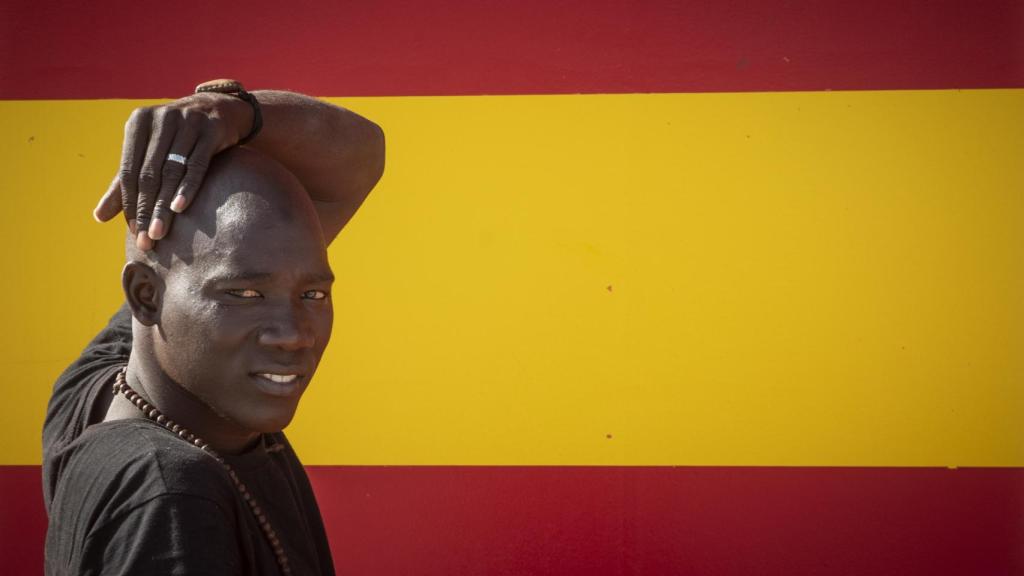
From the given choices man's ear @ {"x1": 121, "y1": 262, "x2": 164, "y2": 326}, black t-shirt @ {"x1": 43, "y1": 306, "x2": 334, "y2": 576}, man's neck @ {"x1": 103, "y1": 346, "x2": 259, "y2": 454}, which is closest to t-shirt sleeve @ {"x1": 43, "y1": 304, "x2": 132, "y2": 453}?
black t-shirt @ {"x1": 43, "y1": 306, "x2": 334, "y2": 576}

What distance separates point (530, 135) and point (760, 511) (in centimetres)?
134

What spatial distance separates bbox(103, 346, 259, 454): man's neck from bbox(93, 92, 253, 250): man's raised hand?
0.59ft

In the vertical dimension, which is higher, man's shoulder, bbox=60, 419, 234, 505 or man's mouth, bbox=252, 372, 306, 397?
man's mouth, bbox=252, 372, 306, 397

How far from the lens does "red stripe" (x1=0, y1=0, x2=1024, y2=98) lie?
10.6 feet

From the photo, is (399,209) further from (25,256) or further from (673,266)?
(25,256)

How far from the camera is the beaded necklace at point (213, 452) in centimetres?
139

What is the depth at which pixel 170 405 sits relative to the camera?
Result: 1.41 metres

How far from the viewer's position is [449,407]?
327cm

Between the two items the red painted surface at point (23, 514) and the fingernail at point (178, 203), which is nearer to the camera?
the fingernail at point (178, 203)

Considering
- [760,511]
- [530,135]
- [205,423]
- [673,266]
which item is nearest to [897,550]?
[760,511]

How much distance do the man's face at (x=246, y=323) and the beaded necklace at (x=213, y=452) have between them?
0.05 metres

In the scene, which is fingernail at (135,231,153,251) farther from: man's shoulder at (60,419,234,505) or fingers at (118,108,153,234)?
man's shoulder at (60,419,234,505)

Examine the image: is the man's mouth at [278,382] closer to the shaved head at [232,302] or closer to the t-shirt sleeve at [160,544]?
the shaved head at [232,302]

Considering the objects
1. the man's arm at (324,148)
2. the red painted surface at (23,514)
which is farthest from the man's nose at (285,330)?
the red painted surface at (23,514)
